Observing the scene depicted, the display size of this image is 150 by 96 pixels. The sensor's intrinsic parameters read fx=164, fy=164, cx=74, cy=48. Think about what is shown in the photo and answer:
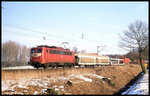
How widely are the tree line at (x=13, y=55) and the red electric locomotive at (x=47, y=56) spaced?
774 cm

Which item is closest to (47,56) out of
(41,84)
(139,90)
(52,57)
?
(52,57)

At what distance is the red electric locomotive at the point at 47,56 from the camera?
21969mm

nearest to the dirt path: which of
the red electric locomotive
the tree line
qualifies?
the red electric locomotive

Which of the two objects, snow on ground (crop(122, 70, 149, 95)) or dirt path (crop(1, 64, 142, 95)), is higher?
dirt path (crop(1, 64, 142, 95))

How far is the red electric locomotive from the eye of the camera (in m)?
22.0

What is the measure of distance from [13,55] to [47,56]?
14.0 m

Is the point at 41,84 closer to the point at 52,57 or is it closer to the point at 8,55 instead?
the point at 52,57

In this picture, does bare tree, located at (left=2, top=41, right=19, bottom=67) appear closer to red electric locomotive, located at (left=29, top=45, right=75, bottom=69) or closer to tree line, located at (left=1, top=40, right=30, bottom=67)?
tree line, located at (left=1, top=40, right=30, bottom=67)

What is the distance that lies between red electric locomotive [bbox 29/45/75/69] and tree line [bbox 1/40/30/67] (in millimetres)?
7737

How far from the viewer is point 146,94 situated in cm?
1323

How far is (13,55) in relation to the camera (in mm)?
33469

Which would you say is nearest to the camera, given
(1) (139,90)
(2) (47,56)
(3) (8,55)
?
(1) (139,90)

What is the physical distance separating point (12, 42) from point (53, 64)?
734 inches

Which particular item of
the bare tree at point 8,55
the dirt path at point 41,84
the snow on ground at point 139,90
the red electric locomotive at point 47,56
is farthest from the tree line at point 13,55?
the snow on ground at point 139,90
